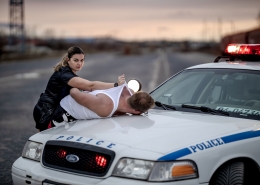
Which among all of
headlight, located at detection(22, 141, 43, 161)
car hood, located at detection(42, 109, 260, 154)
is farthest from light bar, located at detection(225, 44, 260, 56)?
headlight, located at detection(22, 141, 43, 161)

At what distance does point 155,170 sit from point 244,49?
261cm

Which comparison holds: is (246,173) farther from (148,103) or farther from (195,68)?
(195,68)

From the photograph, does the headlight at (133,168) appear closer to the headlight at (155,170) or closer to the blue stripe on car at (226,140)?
the headlight at (155,170)

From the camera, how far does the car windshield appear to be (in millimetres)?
4828

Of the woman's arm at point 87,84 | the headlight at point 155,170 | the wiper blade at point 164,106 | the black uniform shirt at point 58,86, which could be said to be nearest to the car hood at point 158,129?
the headlight at point 155,170

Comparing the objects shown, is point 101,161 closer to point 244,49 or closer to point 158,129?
point 158,129

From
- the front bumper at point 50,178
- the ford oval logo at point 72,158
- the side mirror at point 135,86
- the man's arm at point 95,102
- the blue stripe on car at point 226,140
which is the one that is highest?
the side mirror at point 135,86

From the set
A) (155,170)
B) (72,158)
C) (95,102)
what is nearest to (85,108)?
→ (95,102)

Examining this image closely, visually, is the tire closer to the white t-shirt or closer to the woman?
the white t-shirt

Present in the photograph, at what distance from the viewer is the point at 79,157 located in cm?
384

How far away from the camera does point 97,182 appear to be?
3.62 metres

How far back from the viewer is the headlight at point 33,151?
4.20 m

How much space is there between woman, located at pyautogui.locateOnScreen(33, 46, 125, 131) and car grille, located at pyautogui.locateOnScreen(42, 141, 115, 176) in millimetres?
1002

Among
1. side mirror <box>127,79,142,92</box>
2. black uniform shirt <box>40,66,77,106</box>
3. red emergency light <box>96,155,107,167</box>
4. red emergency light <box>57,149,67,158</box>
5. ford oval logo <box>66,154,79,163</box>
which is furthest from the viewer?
side mirror <box>127,79,142,92</box>
